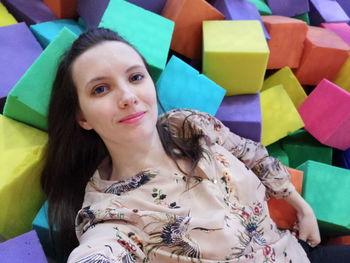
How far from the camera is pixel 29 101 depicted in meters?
0.93

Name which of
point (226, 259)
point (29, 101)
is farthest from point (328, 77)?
point (29, 101)

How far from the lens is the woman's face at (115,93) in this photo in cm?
76

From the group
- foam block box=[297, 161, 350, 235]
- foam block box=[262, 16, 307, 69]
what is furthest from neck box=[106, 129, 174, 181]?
foam block box=[262, 16, 307, 69]

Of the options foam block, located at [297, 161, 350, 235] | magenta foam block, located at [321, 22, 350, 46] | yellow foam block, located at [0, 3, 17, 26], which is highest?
magenta foam block, located at [321, 22, 350, 46]

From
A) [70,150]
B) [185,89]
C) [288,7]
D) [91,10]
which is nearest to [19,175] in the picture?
[70,150]

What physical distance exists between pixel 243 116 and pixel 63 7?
2.70 ft

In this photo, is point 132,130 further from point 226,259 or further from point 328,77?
point 328,77

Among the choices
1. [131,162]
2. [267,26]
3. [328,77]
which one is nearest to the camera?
[131,162]

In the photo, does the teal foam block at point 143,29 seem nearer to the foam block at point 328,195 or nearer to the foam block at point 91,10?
the foam block at point 91,10

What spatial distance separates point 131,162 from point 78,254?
0.27 meters

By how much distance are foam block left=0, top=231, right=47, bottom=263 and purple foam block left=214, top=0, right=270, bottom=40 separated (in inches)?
42.6

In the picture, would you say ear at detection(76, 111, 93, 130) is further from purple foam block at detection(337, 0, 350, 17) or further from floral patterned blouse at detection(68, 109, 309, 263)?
purple foam block at detection(337, 0, 350, 17)

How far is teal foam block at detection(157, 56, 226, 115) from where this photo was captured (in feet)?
3.74

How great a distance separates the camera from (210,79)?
1277 mm
